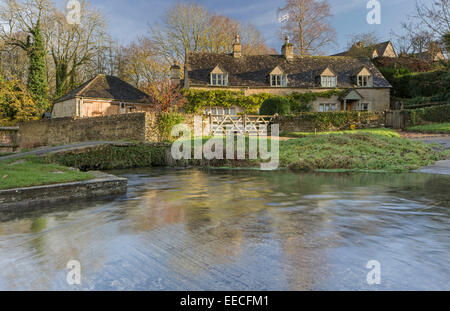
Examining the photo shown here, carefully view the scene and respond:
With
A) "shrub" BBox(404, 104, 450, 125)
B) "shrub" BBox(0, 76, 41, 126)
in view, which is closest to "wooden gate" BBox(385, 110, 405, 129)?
"shrub" BBox(404, 104, 450, 125)

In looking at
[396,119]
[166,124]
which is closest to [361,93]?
[396,119]

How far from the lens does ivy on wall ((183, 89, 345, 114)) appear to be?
35906 millimetres

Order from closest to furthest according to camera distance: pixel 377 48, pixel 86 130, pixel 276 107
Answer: pixel 86 130
pixel 276 107
pixel 377 48

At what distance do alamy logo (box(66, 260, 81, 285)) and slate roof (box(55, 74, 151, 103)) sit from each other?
35382mm

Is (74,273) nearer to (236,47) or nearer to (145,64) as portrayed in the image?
(236,47)

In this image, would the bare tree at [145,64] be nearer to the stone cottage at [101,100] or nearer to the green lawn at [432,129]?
the stone cottage at [101,100]

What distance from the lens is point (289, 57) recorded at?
136 ft

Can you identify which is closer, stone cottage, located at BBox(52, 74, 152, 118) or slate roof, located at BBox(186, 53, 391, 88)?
stone cottage, located at BBox(52, 74, 152, 118)

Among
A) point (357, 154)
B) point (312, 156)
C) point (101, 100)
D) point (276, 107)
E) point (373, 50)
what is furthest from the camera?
point (373, 50)

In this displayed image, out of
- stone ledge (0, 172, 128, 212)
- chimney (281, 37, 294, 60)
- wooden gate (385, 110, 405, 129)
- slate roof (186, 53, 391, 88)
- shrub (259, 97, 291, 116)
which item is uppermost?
chimney (281, 37, 294, 60)

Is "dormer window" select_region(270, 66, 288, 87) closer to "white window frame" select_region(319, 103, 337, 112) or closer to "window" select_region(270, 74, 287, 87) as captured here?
"window" select_region(270, 74, 287, 87)

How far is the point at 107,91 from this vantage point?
126 feet

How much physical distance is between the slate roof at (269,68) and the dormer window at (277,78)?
2.02 ft

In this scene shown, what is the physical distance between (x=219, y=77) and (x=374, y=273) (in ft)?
115
